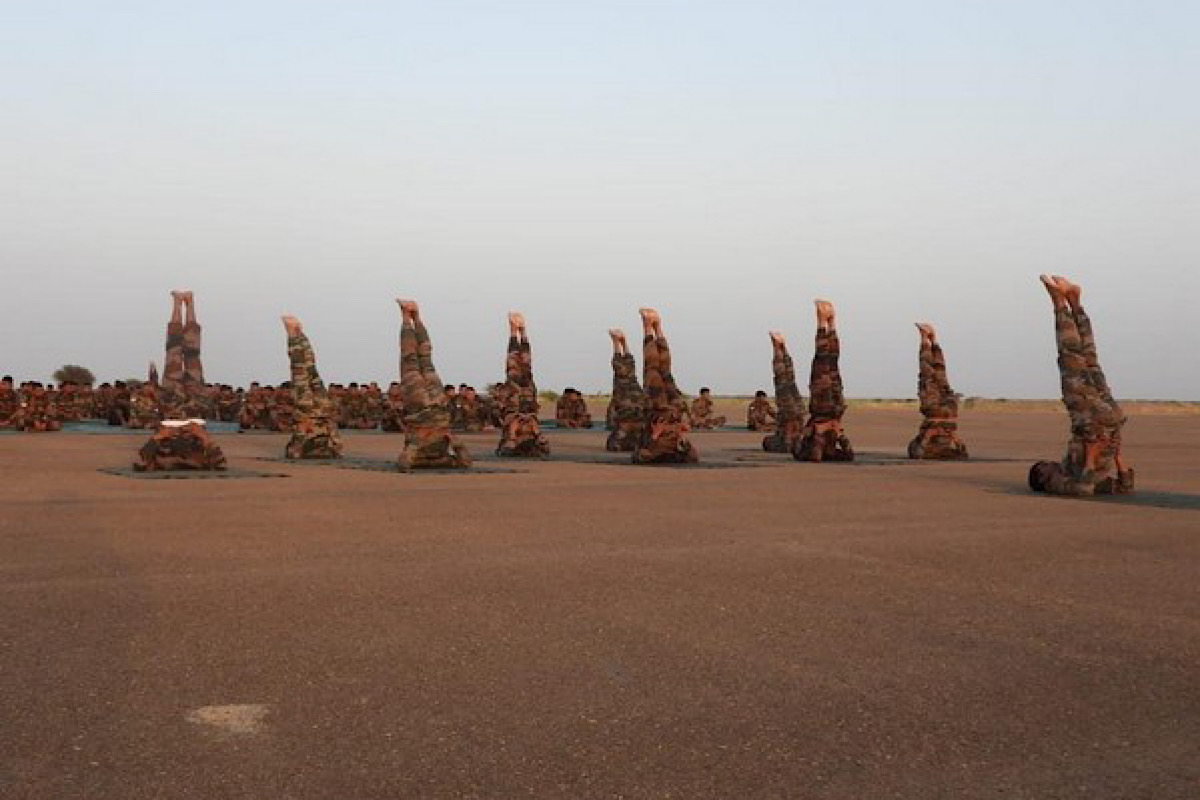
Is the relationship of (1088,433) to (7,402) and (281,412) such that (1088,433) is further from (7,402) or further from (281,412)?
(7,402)

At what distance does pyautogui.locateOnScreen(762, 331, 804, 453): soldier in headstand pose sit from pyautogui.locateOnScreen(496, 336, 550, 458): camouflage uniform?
7282 mm

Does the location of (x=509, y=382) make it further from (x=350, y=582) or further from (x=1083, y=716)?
(x=1083, y=716)

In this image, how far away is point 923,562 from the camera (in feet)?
36.4

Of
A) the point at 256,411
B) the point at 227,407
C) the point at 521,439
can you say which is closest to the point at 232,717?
the point at 521,439

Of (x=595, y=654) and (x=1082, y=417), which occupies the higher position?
(x=1082, y=417)

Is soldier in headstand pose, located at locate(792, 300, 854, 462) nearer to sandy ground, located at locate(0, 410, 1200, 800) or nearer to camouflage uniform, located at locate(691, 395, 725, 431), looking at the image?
sandy ground, located at locate(0, 410, 1200, 800)

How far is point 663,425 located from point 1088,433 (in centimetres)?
1048

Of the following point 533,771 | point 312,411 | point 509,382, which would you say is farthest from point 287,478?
point 533,771

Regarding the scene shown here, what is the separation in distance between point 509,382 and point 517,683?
81.8 ft

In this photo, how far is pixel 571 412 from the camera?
53094 mm

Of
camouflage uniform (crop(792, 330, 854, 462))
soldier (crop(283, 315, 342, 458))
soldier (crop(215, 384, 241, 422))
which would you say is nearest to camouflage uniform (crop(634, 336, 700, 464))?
camouflage uniform (crop(792, 330, 854, 462))

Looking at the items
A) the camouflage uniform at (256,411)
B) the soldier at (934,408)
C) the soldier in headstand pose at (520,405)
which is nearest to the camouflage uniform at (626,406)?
the soldier in headstand pose at (520,405)

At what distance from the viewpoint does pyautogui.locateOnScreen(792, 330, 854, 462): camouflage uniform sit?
2783 centimetres

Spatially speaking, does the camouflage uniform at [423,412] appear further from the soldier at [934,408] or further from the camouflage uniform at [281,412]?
the camouflage uniform at [281,412]
